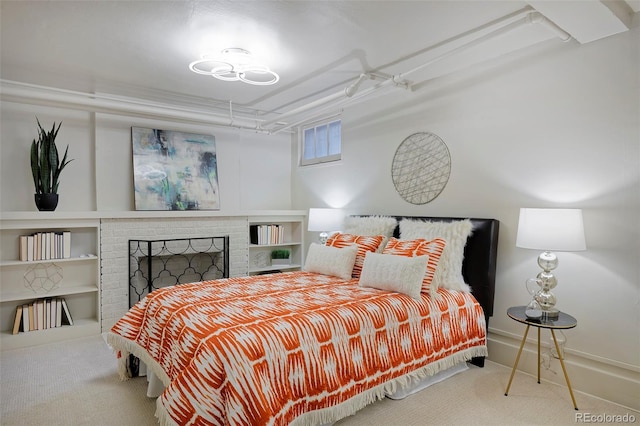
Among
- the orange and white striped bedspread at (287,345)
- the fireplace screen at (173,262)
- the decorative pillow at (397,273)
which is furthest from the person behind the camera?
the fireplace screen at (173,262)

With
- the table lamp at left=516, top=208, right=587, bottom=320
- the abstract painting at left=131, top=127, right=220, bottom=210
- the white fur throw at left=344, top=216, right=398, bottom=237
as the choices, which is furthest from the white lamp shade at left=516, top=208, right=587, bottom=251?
→ the abstract painting at left=131, top=127, right=220, bottom=210

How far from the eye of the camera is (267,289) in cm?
273

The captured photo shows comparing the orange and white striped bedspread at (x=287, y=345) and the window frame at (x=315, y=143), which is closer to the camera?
the orange and white striped bedspread at (x=287, y=345)

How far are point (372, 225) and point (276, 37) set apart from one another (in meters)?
1.91

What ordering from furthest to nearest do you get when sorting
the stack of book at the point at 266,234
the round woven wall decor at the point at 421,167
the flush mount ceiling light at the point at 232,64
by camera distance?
the stack of book at the point at 266,234
the round woven wall decor at the point at 421,167
the flush mount ceiling light at the point at 232,64

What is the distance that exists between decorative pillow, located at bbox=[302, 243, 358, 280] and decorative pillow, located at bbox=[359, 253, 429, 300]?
37cm

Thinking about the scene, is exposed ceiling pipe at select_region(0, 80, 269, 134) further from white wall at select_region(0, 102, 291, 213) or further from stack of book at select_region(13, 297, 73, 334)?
stack of book at select_region(13, 297, 73, 334)

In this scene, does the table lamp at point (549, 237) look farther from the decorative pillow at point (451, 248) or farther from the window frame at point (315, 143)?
the window frame at point (315, 143)

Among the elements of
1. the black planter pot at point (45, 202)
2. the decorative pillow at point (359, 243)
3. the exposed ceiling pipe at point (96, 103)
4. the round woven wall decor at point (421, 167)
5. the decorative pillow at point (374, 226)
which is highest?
the exposed ceiling pipe at point (96, 103)

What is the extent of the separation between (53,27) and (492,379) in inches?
156

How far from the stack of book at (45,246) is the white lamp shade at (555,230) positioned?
3.98 m

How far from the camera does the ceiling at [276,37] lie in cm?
223

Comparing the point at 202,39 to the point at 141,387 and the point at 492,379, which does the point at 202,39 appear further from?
the point at 492,379

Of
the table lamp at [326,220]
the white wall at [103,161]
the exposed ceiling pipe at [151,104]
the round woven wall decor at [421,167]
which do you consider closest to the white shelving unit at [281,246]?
the white wall at [103,161]
